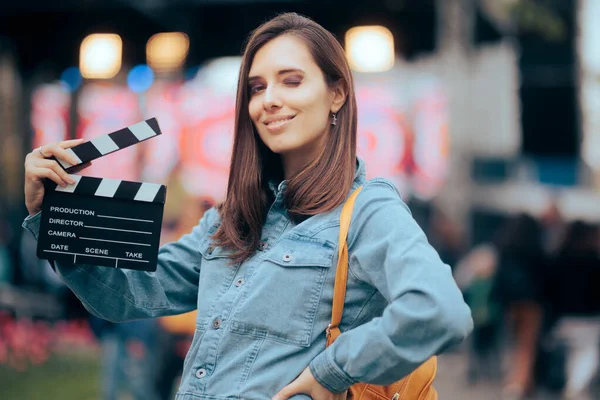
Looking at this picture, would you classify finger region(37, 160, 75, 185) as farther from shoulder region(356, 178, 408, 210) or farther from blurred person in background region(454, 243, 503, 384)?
blurred person in background region(454, 243, 503, 384)

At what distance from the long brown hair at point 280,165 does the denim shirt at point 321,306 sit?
0.13ft

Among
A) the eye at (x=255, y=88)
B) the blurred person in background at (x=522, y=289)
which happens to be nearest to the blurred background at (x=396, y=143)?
the blurred person in background at (x=522, y=289)

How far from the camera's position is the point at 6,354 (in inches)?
351

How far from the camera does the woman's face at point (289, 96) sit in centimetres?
212

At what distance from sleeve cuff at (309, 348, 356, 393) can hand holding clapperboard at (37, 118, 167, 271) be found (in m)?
0.60

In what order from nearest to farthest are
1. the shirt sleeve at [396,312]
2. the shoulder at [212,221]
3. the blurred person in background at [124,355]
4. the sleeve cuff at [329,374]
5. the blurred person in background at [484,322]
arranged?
the shirt sleeve at [396,312]
the sleeve cuff at [329,374]
the shoulder at [212,221]
the blurred person in background at [124,355]
the blurred person in background at [484,322]

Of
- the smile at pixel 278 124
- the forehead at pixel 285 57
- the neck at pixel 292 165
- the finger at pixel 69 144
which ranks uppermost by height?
the forehead at pixel 285 57

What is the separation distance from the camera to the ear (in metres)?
2.20

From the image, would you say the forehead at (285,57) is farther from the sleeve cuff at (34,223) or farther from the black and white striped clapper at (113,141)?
the sleeve cuff at (34,223)

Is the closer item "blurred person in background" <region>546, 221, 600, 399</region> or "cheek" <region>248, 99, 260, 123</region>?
"cheek" <region>248, 99, 260, 123</region>

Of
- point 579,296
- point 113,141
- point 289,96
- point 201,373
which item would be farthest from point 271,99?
point 579,296

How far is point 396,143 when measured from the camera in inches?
472

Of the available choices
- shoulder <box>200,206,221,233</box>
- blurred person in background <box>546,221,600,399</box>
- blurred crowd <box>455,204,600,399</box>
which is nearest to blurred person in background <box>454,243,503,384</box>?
blurred crowd <box>455,204,600,399</box>

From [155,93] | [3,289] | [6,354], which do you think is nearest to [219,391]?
[6,354]
